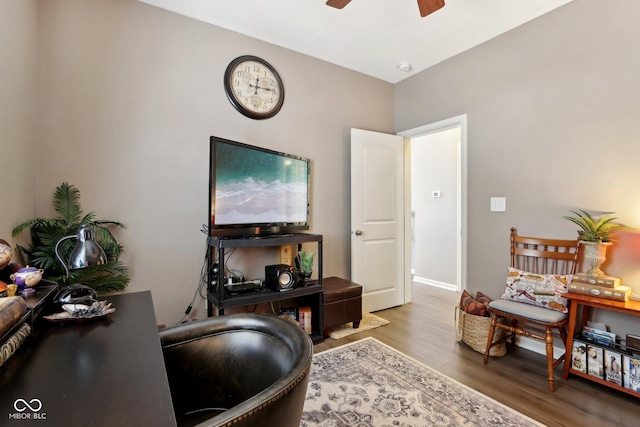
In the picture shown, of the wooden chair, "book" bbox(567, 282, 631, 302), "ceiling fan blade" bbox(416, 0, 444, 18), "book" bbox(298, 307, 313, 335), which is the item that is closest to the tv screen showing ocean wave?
"book" bbox(298, 307, 313, 335)

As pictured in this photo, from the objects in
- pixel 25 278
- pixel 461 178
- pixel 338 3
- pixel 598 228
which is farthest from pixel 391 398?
pixel 338 3

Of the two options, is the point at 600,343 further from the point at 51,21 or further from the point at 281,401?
the point at 51,21

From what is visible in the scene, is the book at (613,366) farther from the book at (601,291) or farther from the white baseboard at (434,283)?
the white baseboard at (434,283)

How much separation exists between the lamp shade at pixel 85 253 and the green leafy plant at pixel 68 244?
0.96 m

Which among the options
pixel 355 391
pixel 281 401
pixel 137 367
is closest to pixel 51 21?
pixel 137 367

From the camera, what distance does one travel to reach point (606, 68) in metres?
2.21

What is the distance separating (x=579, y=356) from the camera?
81.9 inches

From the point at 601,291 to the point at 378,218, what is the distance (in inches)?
78.5

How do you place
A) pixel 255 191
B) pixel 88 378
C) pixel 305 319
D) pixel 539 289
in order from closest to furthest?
pixel 88 378 → pixel 539 289 → pixel 255 191 → pixel 305 319

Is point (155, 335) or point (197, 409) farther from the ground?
point (155, 335)

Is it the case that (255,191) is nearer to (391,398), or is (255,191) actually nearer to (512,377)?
(391,398)

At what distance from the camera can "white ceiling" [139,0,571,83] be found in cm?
243

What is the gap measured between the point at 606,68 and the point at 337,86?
7.46 ft

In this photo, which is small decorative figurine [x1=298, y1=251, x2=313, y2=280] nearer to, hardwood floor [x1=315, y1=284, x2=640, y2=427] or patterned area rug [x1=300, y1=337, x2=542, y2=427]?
hardwood floor [x1=315, y1=284, x2=640, y2=427]
